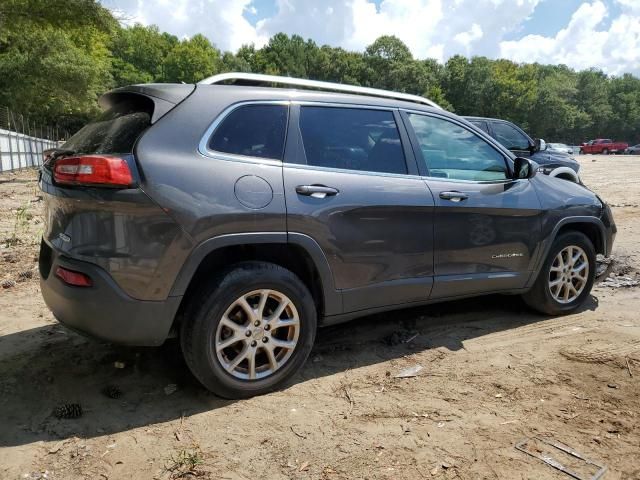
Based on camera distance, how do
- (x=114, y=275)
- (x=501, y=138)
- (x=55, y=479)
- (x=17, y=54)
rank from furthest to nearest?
(x=17, y=54)
(x=501, y=138)
(x=114, y=275)
(x=55, y=479)

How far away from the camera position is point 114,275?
2.71 meters

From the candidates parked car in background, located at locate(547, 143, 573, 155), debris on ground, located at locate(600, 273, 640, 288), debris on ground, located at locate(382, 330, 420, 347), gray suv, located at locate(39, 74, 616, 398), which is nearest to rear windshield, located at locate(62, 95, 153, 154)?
gray suv, located at locate(39, 74, 616, 398)

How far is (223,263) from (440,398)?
1535 mm

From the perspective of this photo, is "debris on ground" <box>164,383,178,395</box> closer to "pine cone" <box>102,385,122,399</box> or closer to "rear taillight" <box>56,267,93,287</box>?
"pine cone" <box>102,385,122,399</box>

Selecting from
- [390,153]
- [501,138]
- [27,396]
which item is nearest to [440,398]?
[390,153]

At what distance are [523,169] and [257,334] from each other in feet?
8.42

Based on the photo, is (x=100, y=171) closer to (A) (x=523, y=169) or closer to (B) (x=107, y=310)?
(B) (x=107, y=310)

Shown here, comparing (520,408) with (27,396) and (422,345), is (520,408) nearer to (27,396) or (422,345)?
(422,345)

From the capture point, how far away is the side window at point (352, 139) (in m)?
3.32

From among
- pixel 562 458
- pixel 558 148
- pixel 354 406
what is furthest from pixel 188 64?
pixel 562 458

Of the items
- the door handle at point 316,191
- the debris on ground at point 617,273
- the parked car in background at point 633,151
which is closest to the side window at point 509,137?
the debris on ground at point 617,273

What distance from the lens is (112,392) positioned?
3.14 metres

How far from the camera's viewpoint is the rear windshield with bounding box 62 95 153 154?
9.47 feet

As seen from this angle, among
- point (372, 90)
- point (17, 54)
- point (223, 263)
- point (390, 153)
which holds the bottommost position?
point (223, 263)
